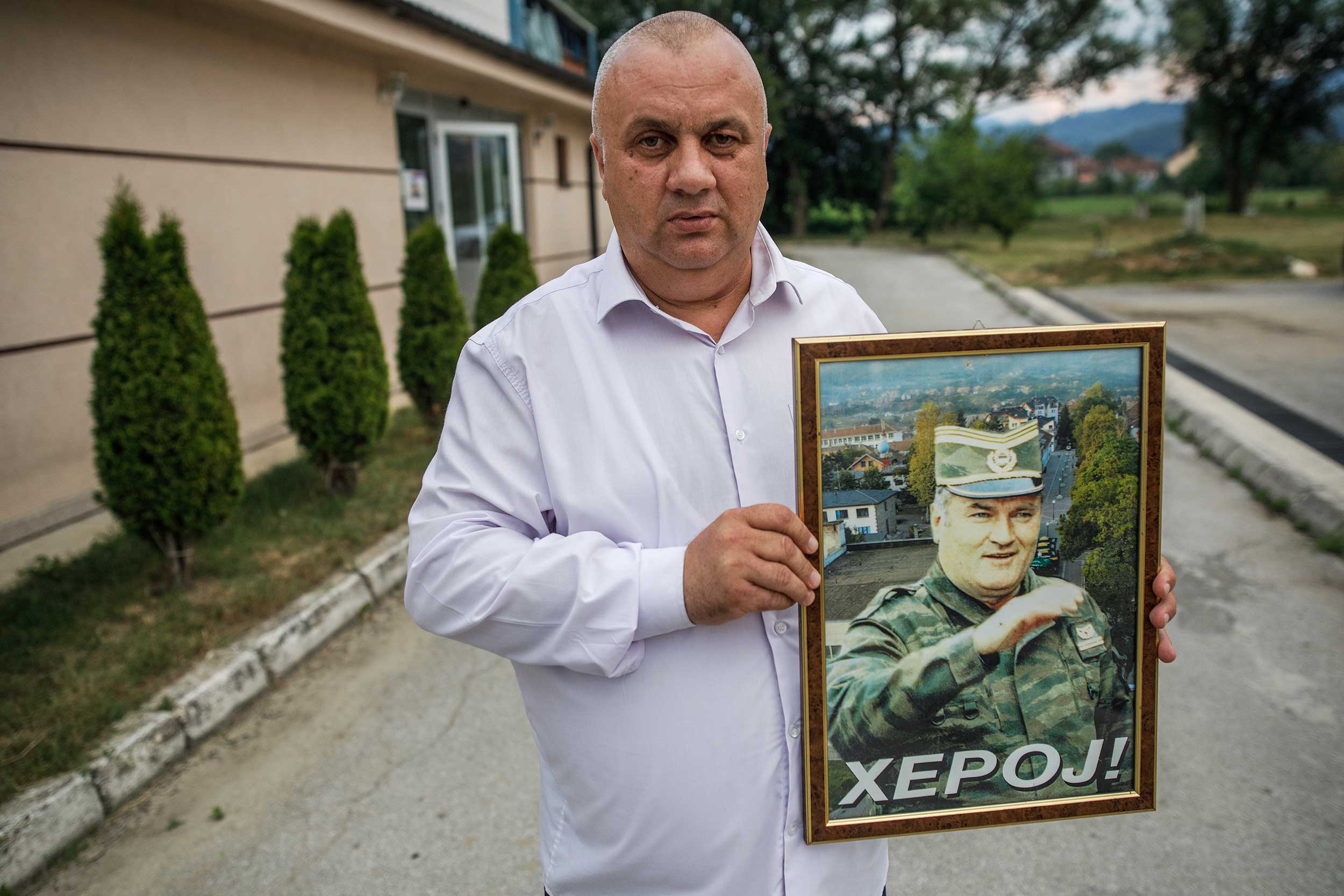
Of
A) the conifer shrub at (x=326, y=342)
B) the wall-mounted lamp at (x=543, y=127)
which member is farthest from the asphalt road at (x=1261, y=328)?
the wall-mounted lamp at (x=543, y=127)

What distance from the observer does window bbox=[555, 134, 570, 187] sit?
17.2m

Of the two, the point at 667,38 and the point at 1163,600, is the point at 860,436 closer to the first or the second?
the point at 1163,600

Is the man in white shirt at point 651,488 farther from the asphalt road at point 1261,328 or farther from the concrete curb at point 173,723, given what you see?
the asphalt road at point 1261,328

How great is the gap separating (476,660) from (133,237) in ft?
8.27

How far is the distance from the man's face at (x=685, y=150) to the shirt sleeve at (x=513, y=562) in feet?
1.13

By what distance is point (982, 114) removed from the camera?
41.5 m

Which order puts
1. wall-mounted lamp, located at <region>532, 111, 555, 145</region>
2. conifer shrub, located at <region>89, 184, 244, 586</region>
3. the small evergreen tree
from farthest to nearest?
wall-mounted lamp, located at <region>532, 111, 555, 145</region>
the small evergreen tree
conifer shrub, located at <region>89, 184, 244, 586</region>

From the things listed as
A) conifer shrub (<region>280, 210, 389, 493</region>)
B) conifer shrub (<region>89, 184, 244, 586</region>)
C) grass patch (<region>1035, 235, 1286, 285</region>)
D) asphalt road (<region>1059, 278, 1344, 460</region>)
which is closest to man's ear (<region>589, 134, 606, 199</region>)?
conifer shrub (<region>89, 184, 244, 586</region>)

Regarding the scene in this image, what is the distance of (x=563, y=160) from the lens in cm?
1752

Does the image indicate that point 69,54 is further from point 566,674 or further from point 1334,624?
point 1334,624

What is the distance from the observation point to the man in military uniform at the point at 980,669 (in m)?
1.43

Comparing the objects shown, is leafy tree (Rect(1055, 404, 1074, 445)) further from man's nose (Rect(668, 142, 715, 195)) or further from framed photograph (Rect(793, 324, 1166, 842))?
man's nose (Rect(668, 142, 715, 195))

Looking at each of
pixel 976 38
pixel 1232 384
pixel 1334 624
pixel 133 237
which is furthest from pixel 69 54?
pixel 976 38

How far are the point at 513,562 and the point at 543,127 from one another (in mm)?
15437
